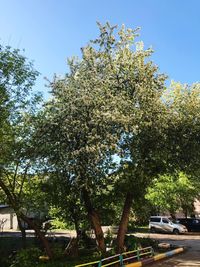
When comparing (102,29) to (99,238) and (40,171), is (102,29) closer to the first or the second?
(40,171)

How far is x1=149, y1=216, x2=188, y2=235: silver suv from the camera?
3838cm

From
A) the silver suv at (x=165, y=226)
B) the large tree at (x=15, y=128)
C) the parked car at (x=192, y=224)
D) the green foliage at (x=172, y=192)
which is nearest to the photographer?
the large tree at (x=15, y=128)

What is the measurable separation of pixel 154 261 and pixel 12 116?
9953 millimetres

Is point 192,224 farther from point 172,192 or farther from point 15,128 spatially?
point 15,128

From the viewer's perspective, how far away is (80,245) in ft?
70.4

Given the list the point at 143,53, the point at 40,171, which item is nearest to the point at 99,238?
the point at 40,171

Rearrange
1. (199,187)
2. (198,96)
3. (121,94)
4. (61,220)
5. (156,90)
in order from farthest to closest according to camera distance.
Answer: (199,187)
(61,220)
(198,96)
(156,90)
(121,94)

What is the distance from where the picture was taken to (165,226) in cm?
3884

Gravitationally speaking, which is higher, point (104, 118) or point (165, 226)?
point (104, 118)

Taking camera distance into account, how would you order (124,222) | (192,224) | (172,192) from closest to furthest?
(124,222) < (172,192) < (192,224)

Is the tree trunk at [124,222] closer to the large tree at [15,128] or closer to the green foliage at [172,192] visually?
the large tree at [15,128]

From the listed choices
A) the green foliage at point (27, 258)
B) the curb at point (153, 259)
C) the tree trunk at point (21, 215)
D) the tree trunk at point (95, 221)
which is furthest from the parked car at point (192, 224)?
the green foliage at point (27, 258)

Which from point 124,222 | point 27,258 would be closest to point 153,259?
point 124,222

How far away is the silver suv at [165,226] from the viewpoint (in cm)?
3838
